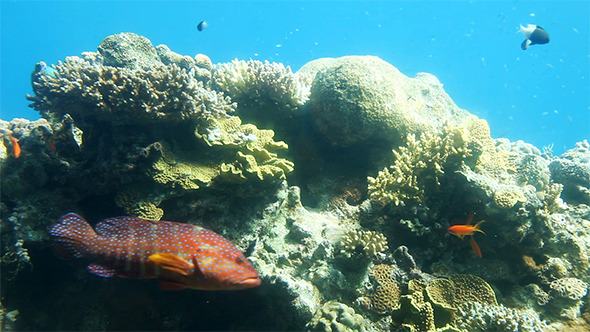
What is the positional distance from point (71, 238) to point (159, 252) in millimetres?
999

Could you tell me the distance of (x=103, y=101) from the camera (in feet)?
13.0

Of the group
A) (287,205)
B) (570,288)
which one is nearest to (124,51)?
(287,205)

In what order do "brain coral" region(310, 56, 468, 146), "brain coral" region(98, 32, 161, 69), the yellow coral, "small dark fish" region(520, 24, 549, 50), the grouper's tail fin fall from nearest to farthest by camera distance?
the grouper's tail fin < the yellow coral < "brain coral" region(310, 56, 468, 146) < "brain coral" region(98, 32, 161, 69) < "small dark fish" region(520, 24, 549, 50)

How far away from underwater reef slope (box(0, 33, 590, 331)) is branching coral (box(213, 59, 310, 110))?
3cm

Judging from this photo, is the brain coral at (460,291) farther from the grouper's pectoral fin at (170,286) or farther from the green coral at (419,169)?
the grouper's pectoral fin at (170,286)

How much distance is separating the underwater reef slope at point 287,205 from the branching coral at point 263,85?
0.10 feet

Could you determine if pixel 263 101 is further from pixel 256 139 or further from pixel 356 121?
pixel 356 121

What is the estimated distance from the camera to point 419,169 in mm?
4828

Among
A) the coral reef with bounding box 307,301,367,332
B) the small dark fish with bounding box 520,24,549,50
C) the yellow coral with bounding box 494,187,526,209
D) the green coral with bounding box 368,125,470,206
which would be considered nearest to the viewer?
the coral reef with bounding box 307,301,367,332

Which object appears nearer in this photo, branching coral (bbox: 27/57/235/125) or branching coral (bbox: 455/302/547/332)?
branching coral (bbox: 455/302/547/332)

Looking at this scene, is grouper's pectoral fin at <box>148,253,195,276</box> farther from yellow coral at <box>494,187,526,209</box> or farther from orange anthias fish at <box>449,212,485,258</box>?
yellow coral at <box>494,187,526,209</box>

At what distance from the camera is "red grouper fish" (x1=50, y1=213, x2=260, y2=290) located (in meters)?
2.38

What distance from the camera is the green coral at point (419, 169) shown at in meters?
4.66

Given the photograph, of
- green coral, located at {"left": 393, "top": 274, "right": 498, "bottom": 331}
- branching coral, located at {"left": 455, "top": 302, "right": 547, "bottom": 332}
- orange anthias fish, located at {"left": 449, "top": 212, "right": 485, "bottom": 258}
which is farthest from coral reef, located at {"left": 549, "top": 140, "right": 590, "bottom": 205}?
green coral, located at {"left": 393, "top": 274, "right": 498, "bottom": 331}
